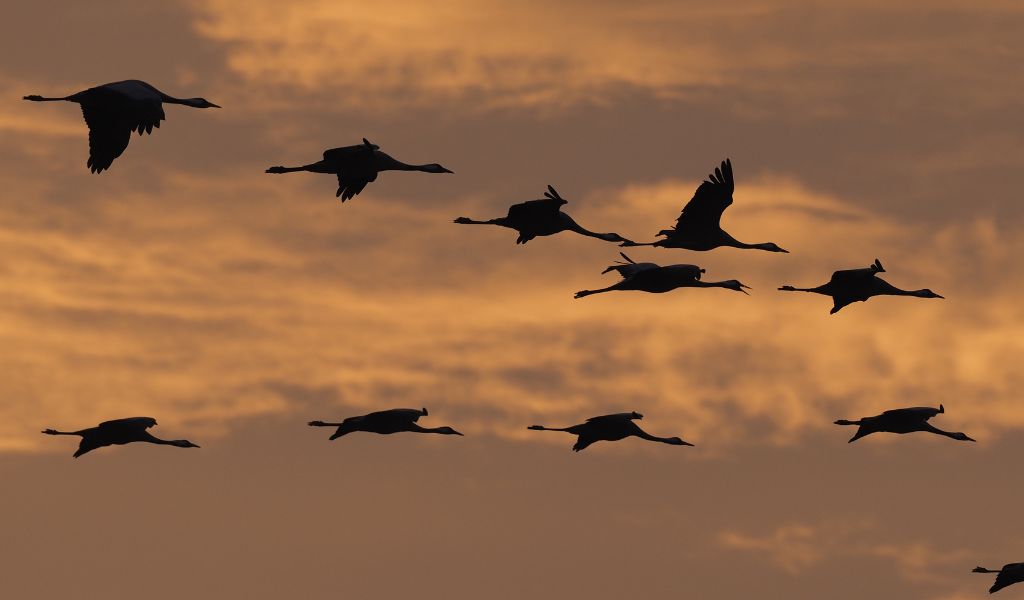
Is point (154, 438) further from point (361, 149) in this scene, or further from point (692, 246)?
point (692, 246)

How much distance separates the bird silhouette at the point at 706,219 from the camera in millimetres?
80875

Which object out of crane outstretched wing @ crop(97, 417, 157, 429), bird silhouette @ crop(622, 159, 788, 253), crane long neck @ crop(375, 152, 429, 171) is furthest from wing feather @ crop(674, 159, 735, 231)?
crane outstretched wing @ crop(97, 417, 157, 429)

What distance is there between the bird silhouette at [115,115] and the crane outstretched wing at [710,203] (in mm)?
16879

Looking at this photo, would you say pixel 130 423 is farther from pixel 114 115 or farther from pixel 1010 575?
pixel 1010 575

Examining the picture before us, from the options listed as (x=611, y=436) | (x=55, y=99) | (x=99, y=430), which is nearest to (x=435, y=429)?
→ (x=611, y=436)

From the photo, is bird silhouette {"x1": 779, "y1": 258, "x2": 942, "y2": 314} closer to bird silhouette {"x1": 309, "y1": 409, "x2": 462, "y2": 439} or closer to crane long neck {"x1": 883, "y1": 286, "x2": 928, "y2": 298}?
crane long neck {"x1": 883, "y1": 286, "x2": 928, "y2": 298}

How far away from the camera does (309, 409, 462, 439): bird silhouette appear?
7975 centimetres

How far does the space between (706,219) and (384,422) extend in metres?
10.9

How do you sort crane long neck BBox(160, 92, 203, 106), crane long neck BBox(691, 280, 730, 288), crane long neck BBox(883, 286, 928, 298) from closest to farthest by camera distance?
crane long neck BBox(160, 92, 203, 106), crane long neck BBox(691, 280, 730, 288), crane long neck BBox(883, 286, 928, 298)

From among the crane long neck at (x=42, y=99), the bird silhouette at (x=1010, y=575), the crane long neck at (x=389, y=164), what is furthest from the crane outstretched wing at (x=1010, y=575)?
the crane long neck at (x=42, y=99)

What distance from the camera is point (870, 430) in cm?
8194

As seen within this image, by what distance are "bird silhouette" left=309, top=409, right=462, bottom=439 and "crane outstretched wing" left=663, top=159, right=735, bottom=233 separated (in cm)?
912

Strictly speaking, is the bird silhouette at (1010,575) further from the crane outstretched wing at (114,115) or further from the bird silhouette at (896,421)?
the crane outstretched wing at (114,115)

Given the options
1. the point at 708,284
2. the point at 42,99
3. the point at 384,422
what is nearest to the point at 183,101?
the point at 42,99
